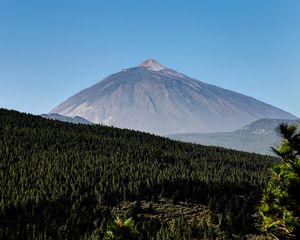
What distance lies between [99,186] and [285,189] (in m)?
Result: 109

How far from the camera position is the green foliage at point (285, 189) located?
15461 mm

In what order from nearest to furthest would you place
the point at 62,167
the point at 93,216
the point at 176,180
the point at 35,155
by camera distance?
1. the point at 93,216
2. the point at 176,180
3. the point at 62,167
4. the point at 35,155

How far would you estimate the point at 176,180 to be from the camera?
131375 mm

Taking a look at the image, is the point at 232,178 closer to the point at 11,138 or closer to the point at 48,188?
the point at 48,188

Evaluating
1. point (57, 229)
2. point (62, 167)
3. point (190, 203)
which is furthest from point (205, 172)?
point (57, 229)

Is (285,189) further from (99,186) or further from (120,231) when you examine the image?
(99,186)

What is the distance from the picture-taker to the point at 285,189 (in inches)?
624

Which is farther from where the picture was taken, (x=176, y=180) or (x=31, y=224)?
(x=176, y=180)

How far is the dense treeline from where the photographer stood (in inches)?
3703

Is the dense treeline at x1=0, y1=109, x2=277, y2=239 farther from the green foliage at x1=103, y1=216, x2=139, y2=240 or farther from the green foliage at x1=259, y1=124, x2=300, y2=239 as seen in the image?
the green foliage at x1=103, y1=216, x2=139, y2=240

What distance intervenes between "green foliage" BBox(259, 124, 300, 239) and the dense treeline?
5802 cm

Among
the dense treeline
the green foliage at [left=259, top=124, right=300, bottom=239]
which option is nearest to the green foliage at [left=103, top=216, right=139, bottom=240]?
the green foliage at [left=259, top=124, right=300, bottom=239]

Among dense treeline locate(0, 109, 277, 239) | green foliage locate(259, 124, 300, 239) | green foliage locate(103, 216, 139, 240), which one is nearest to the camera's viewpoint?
green foliage locate(103, 216, 139, 240)

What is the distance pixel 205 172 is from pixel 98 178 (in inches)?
1402
